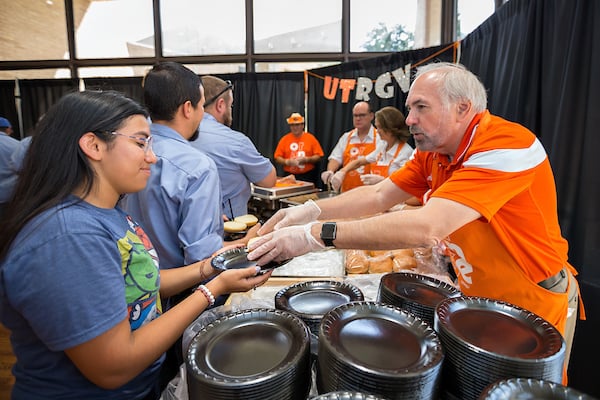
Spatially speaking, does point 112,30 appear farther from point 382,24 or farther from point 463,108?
point 463,108

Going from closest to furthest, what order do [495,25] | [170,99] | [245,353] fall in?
[245,353] < [170,99] < [495,25]

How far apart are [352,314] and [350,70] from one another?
A: 204 inches

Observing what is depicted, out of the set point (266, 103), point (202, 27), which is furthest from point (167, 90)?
point (202, 27)

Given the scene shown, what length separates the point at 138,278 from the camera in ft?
3.34

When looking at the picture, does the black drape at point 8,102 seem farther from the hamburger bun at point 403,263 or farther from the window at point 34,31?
the hamburger bun at point 403,263

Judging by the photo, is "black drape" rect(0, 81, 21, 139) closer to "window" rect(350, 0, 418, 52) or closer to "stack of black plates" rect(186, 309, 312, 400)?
"window" rect(350, 0, 418, 52)

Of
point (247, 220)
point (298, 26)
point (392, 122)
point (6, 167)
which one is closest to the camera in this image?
point (247, 220)

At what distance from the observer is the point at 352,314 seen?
Result: 3.16ft

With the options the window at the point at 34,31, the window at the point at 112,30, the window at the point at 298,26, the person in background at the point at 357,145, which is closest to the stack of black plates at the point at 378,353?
the person in background at the point at 357,145

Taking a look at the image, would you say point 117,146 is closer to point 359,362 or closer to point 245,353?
point 245,353

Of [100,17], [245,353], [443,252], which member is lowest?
[443,252]

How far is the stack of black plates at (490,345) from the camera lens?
2.51 feet

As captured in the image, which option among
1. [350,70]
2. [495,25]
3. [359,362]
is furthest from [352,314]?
[350,70]

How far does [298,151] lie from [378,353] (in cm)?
489
